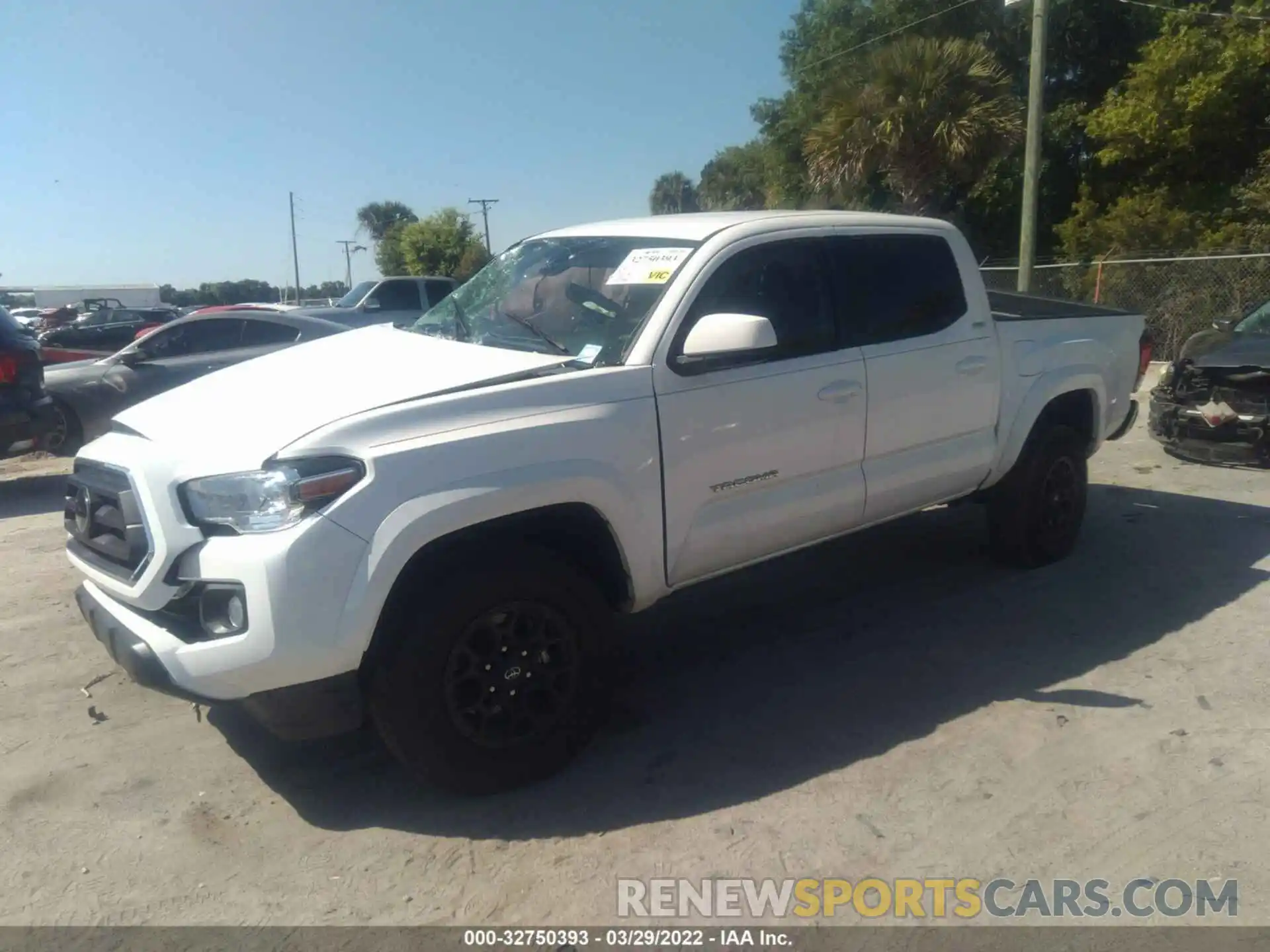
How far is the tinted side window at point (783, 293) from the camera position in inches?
168

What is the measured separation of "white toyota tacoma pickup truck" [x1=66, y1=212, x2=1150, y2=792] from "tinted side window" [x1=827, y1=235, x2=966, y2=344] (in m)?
0.02

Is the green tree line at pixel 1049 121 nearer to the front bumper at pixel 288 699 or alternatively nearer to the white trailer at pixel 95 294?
the front bumper at pixel 288 699

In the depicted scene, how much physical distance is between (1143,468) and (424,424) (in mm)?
7544

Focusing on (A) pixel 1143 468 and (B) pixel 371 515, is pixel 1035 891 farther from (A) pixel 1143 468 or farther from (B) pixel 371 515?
(A) pixel 1143 468

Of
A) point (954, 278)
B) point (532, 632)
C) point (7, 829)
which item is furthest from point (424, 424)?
point (954, 278)

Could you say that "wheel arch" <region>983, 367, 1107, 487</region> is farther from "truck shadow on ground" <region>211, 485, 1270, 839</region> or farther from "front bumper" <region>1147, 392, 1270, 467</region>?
"front bumper" <region>1147, 392, 1270, 467</region>

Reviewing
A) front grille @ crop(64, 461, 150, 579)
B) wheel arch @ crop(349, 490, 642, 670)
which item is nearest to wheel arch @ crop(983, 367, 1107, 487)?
wheel arch @ crop(349, 490, 642, 670)

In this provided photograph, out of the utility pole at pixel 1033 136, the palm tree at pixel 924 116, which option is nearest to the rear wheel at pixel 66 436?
the utility pole at pixel 1033 136

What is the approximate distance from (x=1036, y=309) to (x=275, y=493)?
466 centimetres

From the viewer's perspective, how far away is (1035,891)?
3137mm

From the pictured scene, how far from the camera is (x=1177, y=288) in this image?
50.8ft

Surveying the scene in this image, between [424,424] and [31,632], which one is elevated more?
[424,424]

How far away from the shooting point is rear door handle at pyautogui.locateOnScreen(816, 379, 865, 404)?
4.47m
